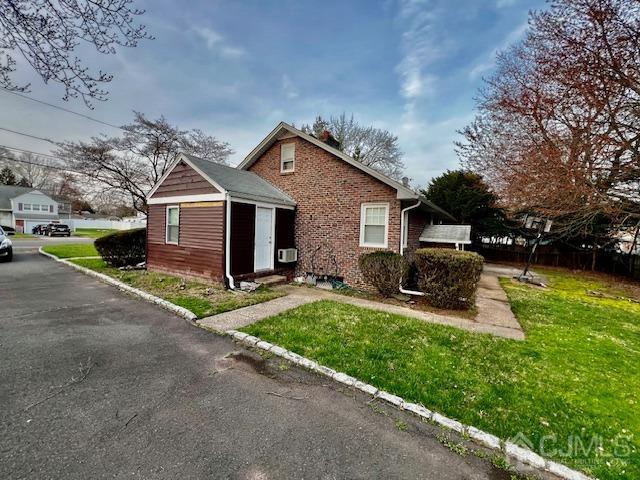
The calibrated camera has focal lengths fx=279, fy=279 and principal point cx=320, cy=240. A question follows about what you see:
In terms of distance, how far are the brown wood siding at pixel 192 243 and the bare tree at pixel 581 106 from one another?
10561mm

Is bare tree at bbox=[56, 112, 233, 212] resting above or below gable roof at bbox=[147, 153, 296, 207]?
above

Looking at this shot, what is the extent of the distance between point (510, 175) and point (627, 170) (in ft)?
13.3

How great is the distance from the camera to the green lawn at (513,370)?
8.88 feet

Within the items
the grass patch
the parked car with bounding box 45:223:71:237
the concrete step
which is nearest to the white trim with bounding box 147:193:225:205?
the concrete step

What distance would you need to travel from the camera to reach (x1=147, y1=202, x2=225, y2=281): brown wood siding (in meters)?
8.53

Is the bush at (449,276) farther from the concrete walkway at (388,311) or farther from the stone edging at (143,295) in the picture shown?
the stone edging at (143,295)

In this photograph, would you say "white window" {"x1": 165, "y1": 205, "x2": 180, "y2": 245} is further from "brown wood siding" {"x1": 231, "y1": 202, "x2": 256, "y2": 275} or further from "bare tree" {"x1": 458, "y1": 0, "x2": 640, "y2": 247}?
"bare tree" {"x1": 458, "y1": 0, "x2": 640, "y2": 247}

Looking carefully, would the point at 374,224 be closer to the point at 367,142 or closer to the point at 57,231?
the point at 367,142

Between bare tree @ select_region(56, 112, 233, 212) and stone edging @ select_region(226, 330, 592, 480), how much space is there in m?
19.6

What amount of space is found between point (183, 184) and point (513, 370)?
33.1 ft

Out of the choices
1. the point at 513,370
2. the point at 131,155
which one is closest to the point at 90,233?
the point at 131,155

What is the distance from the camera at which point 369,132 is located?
88.7ft

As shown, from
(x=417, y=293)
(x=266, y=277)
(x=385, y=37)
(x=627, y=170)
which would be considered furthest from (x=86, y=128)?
(x=627, y=170)
